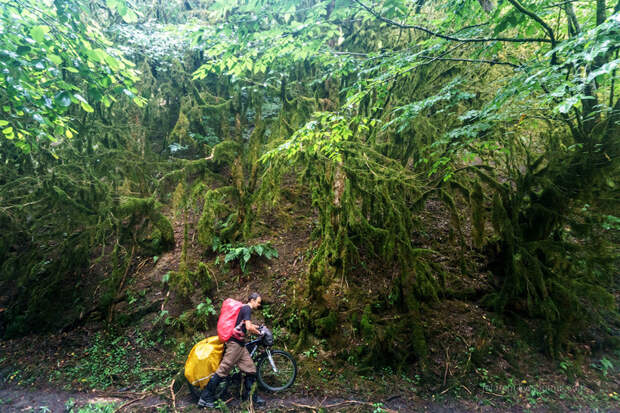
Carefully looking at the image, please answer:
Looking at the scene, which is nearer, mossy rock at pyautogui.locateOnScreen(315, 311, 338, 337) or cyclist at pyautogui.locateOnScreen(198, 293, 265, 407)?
cyclist at pyautogui.locateOnScreen(198, 293, 265, 407)

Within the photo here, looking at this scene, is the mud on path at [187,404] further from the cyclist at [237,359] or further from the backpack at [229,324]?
the backpack at [229,324]

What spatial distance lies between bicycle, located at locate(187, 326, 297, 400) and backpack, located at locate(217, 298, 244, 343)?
0.41m

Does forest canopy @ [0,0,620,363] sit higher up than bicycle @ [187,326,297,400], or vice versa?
forest canopy @ [0,0,620,363]

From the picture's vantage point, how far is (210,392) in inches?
159

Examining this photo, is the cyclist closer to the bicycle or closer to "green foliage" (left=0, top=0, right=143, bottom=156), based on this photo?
the bicycle

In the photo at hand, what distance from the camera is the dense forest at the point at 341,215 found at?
3936 mm

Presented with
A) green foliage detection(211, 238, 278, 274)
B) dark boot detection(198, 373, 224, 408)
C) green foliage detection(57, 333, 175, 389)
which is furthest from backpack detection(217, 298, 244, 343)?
green foliage detection(211, 238, 278, 274)

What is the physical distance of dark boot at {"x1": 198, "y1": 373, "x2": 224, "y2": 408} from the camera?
158 inches

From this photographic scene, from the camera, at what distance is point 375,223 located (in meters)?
5.74

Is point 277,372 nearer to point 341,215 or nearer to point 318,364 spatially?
point 318,364

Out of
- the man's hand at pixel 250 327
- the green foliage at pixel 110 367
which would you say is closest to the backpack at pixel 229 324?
the man's hand at pixel 250 327

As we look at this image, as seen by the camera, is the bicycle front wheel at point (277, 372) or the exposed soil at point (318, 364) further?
the bicycle front wheel at point (277, 372)

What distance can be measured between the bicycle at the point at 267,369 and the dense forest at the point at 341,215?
318mm

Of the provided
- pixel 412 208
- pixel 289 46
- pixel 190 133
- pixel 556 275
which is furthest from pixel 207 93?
pixel 556 275
